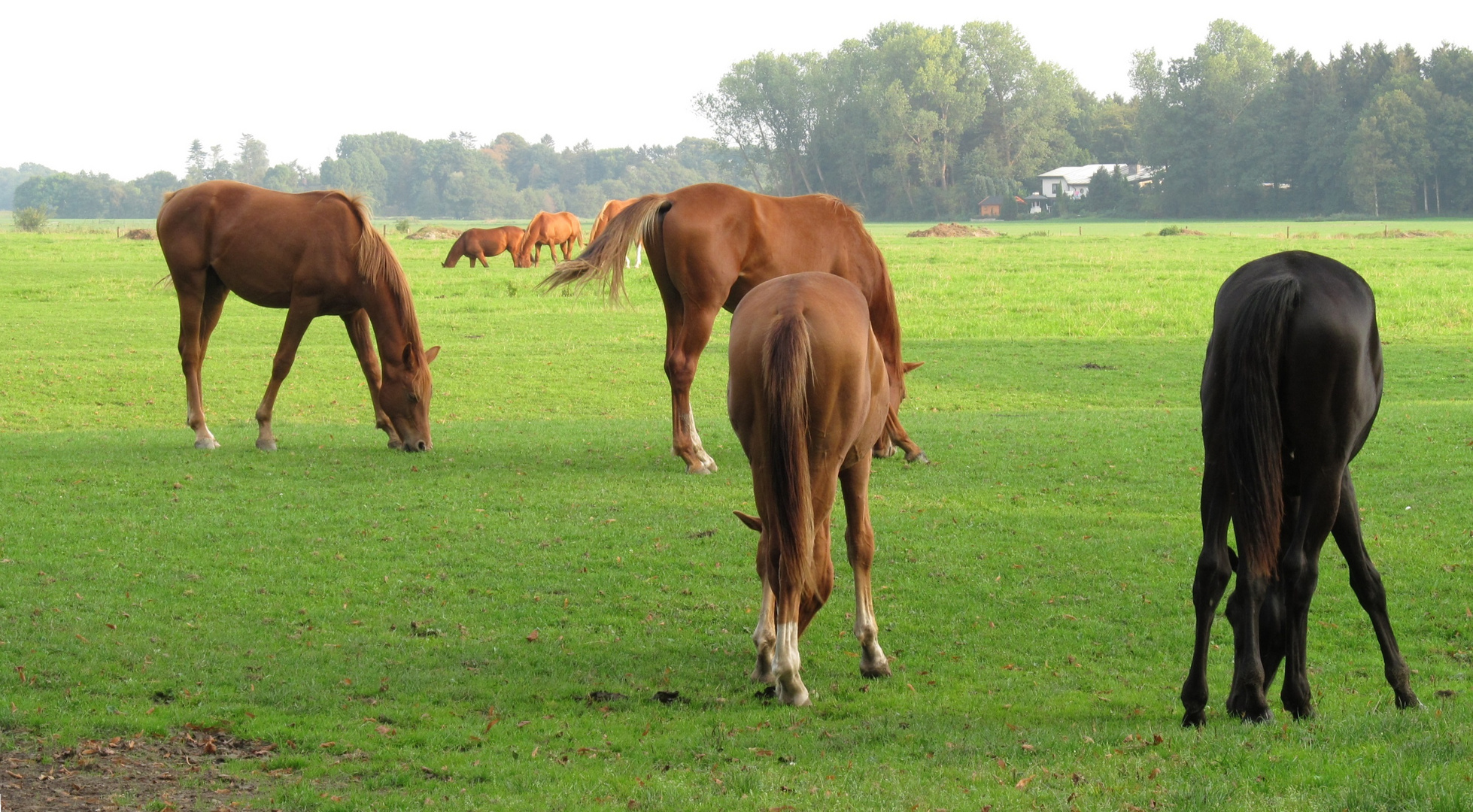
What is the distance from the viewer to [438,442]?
513 inches

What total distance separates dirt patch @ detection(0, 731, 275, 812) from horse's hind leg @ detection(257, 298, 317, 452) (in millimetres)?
7743

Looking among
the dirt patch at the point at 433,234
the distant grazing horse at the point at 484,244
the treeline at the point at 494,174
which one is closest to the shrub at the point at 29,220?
the dirt patch at the point at 433,234

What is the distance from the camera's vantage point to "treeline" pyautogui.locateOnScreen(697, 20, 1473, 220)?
76875mm

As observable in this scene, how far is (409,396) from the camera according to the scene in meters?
12.1

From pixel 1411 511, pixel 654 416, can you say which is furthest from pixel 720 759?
pixel 654 416

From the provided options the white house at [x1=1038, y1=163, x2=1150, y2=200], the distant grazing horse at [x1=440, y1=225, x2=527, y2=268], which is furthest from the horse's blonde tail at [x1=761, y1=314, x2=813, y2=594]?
the white house at [x1=1038, y1=163, x2=1150, y2=200]

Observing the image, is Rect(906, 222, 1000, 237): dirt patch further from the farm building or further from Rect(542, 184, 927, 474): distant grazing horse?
Rect(542, 184, 927, 474): distant grazing horse

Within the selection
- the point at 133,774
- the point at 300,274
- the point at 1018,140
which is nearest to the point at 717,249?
the point at 300,274

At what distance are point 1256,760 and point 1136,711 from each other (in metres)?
1.14

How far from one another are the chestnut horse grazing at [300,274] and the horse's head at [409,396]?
1 cm

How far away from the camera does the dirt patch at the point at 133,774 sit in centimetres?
411

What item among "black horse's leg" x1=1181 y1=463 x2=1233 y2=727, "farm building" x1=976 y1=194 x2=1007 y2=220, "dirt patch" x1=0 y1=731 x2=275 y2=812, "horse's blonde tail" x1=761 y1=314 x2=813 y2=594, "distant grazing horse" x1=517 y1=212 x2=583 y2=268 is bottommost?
"dirt patch" x1=0 y1=731 x2=275 y2=812

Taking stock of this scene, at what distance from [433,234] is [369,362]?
151 feet

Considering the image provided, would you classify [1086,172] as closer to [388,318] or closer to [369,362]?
[369,362]
